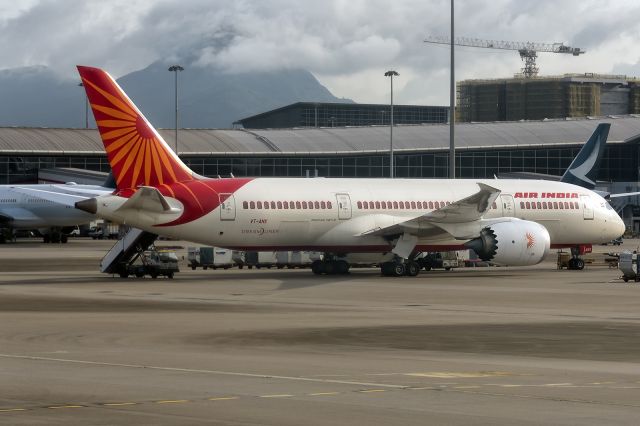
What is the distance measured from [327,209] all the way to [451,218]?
5.07 m

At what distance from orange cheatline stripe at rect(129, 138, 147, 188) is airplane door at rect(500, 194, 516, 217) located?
16728 mm

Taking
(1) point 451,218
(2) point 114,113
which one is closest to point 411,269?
(1) point 451,218

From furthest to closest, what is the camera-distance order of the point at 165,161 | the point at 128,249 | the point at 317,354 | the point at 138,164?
the point at 128,249 → the point at 165,161 → the point at 138,164 → the point at 317,354

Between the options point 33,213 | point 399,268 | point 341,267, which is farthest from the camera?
point 33,213

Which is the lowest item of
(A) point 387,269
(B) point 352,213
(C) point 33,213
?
(A) point 387,269

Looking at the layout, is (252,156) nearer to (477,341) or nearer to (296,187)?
(296,187)

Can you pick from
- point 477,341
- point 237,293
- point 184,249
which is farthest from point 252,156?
point 477,341

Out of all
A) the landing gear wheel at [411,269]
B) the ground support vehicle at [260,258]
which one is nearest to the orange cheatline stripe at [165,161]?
the ground support vehicle at [260,258]

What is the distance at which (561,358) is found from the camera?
2408 cm

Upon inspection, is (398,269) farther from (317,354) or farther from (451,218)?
(317,354)

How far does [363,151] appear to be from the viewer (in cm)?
13575

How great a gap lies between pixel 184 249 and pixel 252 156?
5041 cm

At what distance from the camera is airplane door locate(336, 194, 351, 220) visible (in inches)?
2094

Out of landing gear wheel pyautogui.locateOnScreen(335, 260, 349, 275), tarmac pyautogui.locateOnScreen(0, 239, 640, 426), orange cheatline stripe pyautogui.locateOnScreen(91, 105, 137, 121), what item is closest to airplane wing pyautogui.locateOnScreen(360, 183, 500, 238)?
landing gear wheel pyautogui.locateOnScreen(335, 260, 349, 275)
